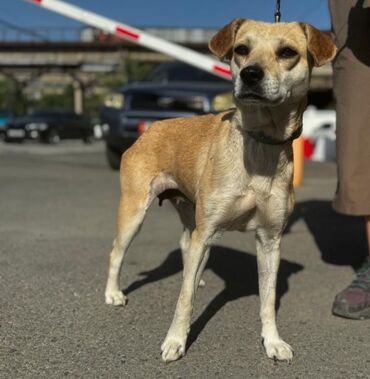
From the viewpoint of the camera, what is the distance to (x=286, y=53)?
2812 millimetres

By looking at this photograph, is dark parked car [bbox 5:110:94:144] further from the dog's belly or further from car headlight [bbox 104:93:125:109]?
the dog's belly

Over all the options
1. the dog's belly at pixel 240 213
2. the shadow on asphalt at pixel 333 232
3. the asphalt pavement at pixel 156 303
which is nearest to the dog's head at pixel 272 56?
the dog's belly at pixel 240 213

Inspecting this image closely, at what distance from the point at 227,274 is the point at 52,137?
72.0 ft

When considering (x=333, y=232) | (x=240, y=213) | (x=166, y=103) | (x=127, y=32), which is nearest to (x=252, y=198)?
(x=240, y=213)

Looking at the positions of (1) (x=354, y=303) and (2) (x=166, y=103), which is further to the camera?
(2) (x=166, y=103)

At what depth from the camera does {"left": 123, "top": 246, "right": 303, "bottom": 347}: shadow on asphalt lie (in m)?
3.72

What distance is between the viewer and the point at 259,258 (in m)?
3.22

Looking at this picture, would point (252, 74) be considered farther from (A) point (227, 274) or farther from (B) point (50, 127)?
(B) point (50, 127)

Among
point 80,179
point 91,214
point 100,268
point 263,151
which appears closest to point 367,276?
point 263,151

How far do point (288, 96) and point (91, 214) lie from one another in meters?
4.36

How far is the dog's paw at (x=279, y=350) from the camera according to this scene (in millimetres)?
2912

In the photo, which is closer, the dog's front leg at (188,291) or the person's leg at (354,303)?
the dog's front leg at (188,291)

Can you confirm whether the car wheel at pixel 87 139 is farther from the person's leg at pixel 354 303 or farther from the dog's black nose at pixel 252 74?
the dog's black nose at pixel 252 74

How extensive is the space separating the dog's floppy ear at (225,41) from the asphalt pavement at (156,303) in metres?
1.54
